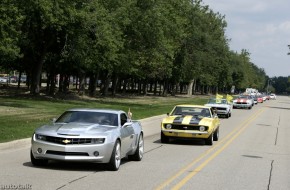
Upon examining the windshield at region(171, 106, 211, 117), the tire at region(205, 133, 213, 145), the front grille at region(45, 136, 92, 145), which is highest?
the windshield at region(171, 106, 211, 117)

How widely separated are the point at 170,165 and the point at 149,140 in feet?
21.9

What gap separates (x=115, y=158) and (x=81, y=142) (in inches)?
33.7

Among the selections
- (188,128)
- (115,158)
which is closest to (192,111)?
(188,128)

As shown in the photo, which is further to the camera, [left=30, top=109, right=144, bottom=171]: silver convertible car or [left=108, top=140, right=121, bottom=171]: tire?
[left=108, top=140, right=121, bottom=171]: tire

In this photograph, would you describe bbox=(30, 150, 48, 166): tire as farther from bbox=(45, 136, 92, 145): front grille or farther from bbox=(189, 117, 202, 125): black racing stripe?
bbox=(189, 117, 202, 125): black racing stripe

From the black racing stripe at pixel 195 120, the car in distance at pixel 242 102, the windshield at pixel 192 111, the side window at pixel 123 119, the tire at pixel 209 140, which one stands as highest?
the side window at pixel 123 119

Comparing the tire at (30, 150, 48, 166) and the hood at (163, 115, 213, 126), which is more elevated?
the hood at (163, 115, 213, 126)

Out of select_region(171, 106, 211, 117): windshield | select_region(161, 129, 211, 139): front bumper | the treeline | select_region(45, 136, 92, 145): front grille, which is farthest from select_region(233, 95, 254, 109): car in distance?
select_region(45, 136, 92, 145): front grille

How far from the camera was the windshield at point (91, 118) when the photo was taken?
38.2ft

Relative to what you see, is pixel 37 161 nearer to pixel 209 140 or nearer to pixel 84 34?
pixel 209 140

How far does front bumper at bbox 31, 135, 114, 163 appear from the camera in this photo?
10.3 m

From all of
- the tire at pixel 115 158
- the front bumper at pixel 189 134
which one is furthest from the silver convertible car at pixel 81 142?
the front bumper at pixel 189 134

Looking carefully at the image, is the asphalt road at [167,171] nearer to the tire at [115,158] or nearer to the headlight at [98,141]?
the tire at [115,158]

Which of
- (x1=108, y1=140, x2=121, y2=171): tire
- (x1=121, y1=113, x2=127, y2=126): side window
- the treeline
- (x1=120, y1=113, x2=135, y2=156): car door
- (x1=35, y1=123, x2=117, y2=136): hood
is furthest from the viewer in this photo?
the treeline
